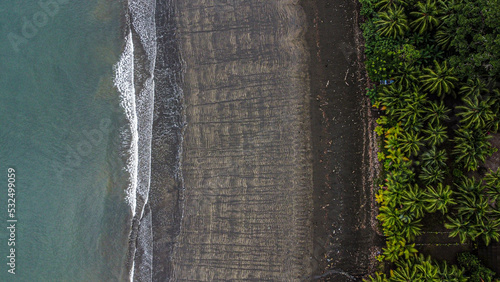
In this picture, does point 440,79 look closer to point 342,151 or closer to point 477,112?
point 477,112

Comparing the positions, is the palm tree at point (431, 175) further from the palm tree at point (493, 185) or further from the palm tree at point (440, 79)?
the palm tree at point (440, 79)

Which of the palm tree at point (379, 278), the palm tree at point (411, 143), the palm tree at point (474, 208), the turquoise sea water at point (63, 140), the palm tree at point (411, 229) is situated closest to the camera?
the palm tree at point (474, 208)

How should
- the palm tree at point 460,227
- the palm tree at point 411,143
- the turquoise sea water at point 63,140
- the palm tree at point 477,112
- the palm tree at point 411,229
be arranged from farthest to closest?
1. the turquoise sea water at point 63,140
2. the palm tree at point 411,229
3. the palm tree at point 411,143
4. the palm tree at point 460,227
5. the palm tree at point 477,112

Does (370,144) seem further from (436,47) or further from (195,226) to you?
(195,226)

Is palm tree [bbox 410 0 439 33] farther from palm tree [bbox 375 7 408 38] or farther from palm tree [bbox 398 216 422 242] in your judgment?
palm tree [bbox 398 216 422 242]

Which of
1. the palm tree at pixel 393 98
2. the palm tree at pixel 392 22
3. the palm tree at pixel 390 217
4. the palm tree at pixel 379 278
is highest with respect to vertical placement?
the palm tree at pixel 392 22

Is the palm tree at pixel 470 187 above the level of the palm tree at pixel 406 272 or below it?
above

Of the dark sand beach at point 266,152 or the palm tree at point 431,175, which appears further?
the dark sand beach at point 266,152

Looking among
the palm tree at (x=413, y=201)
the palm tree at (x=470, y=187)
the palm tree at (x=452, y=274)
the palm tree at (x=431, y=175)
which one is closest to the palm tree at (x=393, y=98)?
the palm tree at (x=431, y=175)
